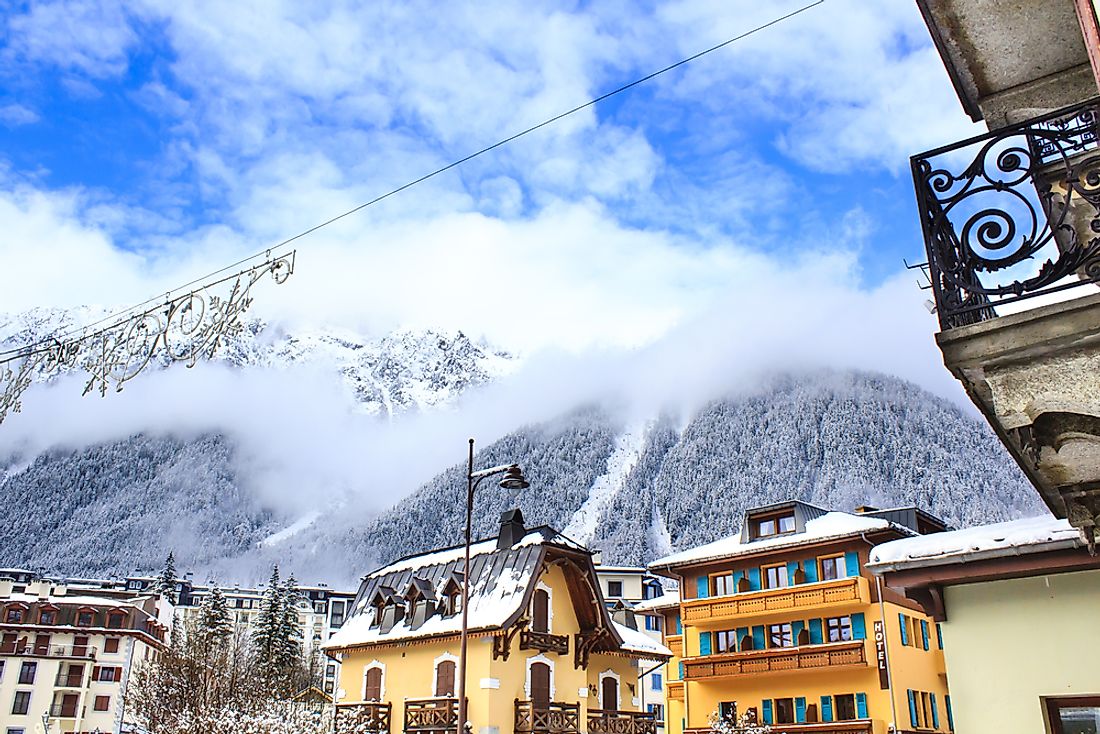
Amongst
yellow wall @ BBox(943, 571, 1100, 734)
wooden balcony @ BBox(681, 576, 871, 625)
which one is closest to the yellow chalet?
wooden balcony @ BBox(681, 576, 871, 625)

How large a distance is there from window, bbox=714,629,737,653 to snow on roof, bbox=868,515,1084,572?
28.3 m

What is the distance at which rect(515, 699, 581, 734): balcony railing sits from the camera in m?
29.1

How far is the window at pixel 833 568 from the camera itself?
35.1 metres

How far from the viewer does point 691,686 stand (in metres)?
37.6

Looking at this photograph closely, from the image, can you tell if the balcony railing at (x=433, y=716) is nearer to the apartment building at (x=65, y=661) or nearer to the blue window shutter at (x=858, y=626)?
the blue window shutter at (x=858, y=626)

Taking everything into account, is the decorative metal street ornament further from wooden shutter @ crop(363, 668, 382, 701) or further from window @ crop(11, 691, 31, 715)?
window @ crop(11, 691, 31, 715)

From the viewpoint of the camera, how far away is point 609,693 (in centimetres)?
3375

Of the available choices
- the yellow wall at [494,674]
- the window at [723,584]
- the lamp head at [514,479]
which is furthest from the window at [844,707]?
the lamp head at [514,479]

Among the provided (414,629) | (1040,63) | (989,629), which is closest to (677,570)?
(414,629)

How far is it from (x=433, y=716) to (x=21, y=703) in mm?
47401

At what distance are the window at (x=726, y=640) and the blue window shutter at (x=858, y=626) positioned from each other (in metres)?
4.95

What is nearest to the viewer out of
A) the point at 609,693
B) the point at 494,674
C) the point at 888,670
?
the point at 494,674

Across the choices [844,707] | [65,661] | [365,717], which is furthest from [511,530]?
[65,661]

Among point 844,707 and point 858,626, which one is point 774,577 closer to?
point 858,626
